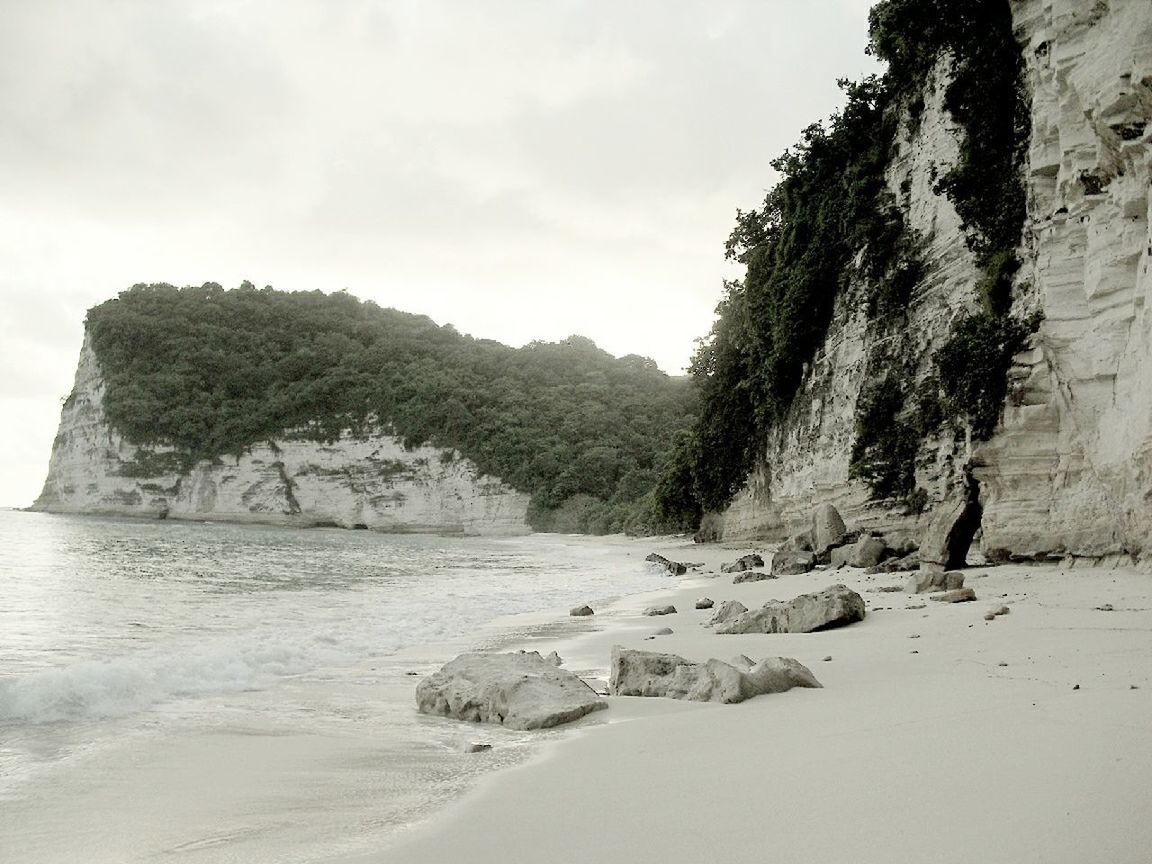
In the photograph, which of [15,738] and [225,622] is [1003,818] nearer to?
[15,738]

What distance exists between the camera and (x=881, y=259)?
59.1 ft

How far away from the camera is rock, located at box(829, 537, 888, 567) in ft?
44.9

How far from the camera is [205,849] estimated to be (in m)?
2.43

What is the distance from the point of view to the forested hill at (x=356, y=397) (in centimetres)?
6425

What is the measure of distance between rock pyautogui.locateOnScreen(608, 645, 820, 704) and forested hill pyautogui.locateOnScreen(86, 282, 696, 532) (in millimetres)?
51778

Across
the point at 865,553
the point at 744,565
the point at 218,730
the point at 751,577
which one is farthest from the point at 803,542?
the point at 218,730

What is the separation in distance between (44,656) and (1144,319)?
11372 mm

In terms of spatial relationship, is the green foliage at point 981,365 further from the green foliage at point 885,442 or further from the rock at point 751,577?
the rock at point 751,577

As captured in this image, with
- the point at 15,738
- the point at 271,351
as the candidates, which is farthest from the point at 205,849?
the point at 271,351

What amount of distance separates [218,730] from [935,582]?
7871mm

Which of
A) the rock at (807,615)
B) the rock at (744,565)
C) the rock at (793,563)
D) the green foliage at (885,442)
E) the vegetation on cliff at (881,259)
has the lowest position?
the rock at (744,565)

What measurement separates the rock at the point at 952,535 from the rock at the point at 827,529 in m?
5.02

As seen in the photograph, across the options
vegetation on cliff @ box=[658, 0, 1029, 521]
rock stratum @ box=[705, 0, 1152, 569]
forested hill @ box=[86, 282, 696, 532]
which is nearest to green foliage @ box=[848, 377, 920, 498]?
vegetation on cliff @ box=[658, 0, 1029, 521]

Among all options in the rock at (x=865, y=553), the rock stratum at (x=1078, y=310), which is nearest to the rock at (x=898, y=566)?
the rock at (x=865, y=553)
